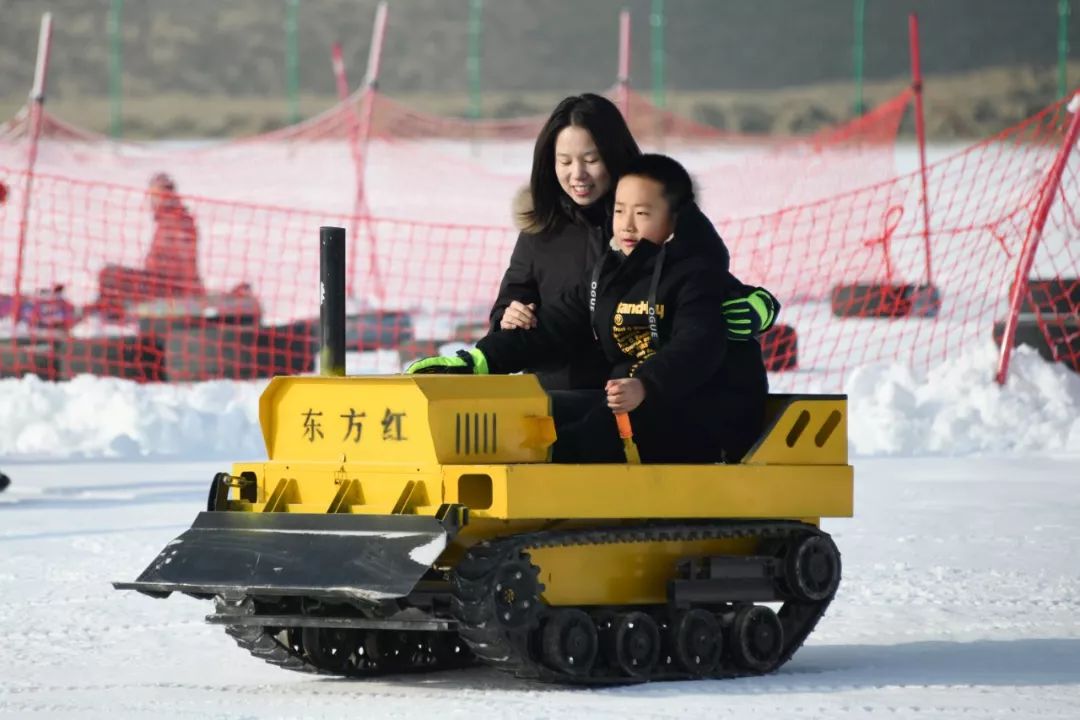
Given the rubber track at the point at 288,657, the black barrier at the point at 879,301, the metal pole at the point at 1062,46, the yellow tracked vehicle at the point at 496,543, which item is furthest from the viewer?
the metal pole at the point at 1062,46

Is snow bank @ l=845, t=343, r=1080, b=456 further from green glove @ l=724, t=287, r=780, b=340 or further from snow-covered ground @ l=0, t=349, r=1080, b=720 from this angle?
green glove @ l=724, t=287, r=780, b=340

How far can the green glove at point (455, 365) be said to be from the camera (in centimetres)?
661

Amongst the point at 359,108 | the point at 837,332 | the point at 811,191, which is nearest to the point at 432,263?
the point at 811,191

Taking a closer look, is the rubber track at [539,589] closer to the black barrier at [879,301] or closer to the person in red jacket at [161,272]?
the black barrier at [879,301]

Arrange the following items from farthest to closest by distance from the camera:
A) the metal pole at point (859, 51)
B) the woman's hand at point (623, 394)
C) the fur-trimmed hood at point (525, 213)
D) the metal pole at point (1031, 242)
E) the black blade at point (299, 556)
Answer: the metal pole at point (859, 51) → the metal pole at point (1031, 242) → the fur-trimmed hood at point (525, 213) → the woman's hand at point (623, 394) → the black blade at point (299, 556)

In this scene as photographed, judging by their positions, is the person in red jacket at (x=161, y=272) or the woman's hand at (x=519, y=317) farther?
the person in red jacket at (x=161, y=272)

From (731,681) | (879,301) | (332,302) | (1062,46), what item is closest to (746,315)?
(731,681)

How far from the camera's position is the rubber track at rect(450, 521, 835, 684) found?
582 cm

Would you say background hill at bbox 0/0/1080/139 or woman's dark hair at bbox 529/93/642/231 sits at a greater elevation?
background hill at bbox 0/0/1080/139

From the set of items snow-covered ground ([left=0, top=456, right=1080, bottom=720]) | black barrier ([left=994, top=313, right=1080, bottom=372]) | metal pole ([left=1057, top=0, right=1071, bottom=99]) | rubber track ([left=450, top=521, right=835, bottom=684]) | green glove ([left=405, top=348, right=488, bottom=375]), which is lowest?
snow-covered ground ([left=0, top=456, right=1080, bottom=720])

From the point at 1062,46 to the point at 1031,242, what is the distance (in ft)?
95.1

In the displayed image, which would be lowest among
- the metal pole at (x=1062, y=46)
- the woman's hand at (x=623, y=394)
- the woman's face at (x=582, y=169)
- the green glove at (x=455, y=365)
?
the woman's hand at (x=623, y=394)

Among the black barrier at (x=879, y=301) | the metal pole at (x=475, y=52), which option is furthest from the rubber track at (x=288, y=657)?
the metal pole at (x=475, y=52)

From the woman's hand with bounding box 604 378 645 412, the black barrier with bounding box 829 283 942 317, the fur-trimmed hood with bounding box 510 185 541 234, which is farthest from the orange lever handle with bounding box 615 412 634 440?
the black barrier with bounding box 829 283 942 317
